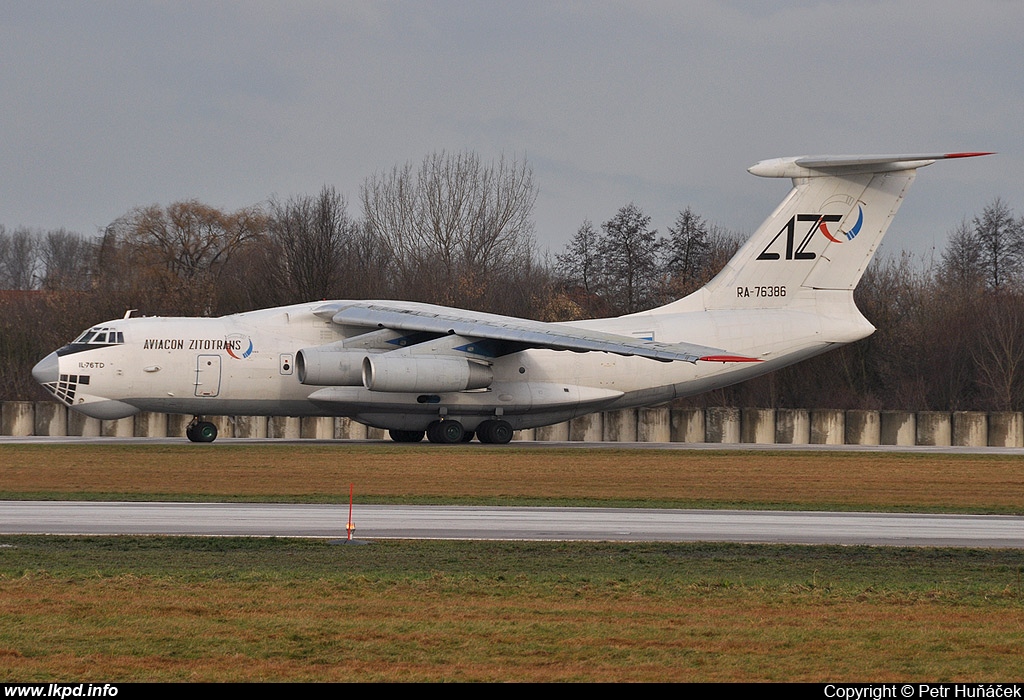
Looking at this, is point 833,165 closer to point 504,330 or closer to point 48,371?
point 504,330

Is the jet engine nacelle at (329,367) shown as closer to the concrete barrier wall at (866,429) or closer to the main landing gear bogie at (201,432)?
the main landing gear bogie at (201,432)

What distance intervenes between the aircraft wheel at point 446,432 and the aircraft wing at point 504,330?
2.31m

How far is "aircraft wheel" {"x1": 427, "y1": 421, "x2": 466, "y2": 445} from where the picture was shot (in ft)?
99.6

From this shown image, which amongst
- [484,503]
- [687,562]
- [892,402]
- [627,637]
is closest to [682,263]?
[892,402]

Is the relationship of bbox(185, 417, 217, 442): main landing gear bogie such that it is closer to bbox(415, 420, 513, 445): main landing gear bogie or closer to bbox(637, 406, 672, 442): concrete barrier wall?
bbox(415, 420, 513, 445): main landing gear bogie

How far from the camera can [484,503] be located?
18016mm

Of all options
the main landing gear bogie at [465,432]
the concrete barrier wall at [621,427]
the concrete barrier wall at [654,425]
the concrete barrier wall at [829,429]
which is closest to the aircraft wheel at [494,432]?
the main landing gear bogie at [465,432]

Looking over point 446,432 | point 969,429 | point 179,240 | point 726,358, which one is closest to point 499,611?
point 726,358

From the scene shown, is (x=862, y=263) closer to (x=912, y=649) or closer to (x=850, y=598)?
(x=850, y=598)

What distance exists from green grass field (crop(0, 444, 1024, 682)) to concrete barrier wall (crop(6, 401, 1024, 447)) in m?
23.2

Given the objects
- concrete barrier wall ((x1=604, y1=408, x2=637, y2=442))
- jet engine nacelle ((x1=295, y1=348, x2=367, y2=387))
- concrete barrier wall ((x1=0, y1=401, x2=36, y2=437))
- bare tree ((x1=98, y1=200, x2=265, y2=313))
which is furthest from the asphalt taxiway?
bare tree ((x1=98, y1=200, x2=265, y2=313))

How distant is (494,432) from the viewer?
30.9 m

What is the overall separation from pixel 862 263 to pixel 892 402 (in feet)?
51.2

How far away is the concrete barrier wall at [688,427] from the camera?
117 feet
